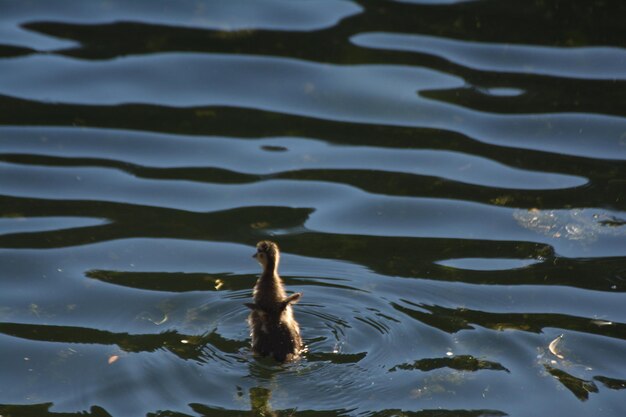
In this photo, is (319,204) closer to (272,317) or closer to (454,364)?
(272,317)

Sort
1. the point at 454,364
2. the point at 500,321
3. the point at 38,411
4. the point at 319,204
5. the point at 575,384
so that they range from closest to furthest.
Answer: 1. the point at 38,411
2. the point at 575,384
3. the point at 454,364
4. the point at 500,321
5. the point at 319,204

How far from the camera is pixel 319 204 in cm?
873

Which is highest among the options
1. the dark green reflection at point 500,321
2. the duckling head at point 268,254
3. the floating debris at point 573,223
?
the floating debris at point 573,223

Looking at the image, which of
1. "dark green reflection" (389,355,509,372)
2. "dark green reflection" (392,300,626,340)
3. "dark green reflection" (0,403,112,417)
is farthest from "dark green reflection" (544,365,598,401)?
"dark green reflection" (0,403,112,417)

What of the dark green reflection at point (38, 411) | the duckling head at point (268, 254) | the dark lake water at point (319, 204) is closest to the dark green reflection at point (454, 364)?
the dark lake water at point (319, 204)

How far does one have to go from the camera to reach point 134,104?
395 inches

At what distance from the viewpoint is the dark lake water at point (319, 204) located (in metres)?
6.70

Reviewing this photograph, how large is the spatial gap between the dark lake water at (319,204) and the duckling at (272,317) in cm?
11

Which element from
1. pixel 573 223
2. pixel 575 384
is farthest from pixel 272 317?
pixel 573 223

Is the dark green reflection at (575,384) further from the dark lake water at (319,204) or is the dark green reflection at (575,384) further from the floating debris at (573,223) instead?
the floating debris at (573,223)

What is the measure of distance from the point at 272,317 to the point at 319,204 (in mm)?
1985

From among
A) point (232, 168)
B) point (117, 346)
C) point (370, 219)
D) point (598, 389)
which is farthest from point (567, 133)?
point (117, 346)

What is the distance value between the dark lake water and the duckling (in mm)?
109

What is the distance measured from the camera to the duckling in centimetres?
682
